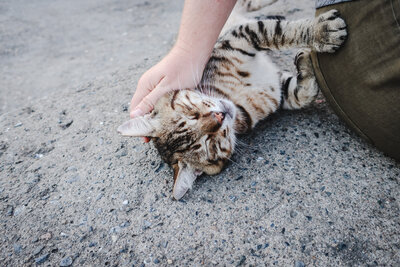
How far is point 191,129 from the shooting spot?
2.04 m

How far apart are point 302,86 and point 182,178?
125 centimetres

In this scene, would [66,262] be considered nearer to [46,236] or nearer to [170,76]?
[46,236]

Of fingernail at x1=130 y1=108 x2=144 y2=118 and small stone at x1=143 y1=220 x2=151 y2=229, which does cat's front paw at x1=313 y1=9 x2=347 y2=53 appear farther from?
small stone at x1=143 y1=220 x2=151 y2=229

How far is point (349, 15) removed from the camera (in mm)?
1637

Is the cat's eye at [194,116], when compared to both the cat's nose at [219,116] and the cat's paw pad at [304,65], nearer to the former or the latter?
the cat's nose at [219,116]

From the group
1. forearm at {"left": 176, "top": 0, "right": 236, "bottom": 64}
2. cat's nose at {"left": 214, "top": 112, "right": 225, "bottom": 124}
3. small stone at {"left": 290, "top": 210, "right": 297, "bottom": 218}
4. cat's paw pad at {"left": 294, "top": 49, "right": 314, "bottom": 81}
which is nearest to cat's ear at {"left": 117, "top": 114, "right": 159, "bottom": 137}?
cat's nose at {"left": 214, "top": 112, "right": 225, "bottom": 124}

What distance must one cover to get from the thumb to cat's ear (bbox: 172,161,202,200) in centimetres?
49

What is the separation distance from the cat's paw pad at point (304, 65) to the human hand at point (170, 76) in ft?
2.65

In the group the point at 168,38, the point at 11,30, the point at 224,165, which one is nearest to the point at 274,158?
the point at 224,165

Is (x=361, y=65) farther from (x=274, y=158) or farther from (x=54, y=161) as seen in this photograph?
(x=54, y=161)

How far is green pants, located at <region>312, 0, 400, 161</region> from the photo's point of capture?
140cm

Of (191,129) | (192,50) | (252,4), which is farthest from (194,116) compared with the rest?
(252,4)

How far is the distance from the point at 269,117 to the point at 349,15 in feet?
3.21

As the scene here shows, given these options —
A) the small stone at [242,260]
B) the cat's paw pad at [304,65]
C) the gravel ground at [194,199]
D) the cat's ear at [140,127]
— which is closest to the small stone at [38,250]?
the gravel ground at [194,199]
